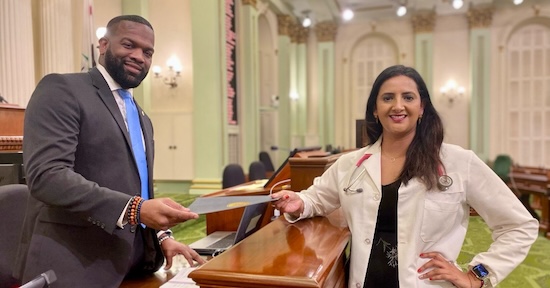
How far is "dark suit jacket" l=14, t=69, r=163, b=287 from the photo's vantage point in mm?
1067

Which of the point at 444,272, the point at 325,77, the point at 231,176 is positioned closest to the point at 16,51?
the point at 231,176

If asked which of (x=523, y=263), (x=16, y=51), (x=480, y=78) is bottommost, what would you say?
(x=523, y=263)

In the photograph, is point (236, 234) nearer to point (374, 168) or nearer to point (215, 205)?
point (215, 205)

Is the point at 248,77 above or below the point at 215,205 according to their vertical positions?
above

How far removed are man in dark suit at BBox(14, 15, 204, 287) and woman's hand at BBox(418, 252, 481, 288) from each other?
0.79 meters

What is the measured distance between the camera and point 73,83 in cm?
118

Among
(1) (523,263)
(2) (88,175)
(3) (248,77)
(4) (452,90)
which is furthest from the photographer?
(4) (452,90)

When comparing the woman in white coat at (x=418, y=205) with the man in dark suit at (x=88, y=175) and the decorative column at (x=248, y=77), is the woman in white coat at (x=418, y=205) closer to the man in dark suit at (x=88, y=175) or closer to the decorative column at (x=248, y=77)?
the man in dark suit at (x=88, y=175)

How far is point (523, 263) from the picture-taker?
384 centimetres

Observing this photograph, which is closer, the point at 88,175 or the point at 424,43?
the point at 88,175

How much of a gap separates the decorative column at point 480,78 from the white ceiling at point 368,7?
44cm

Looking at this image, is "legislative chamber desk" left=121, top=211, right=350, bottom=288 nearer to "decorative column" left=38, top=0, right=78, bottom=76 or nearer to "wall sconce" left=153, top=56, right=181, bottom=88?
"decorative column" left=38, top=0, right=78, bottom=76

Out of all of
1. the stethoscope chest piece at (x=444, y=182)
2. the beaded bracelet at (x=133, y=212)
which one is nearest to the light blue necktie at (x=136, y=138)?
the beaded bracelet at (x=133, y=212)

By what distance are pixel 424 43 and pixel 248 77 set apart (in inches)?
224
